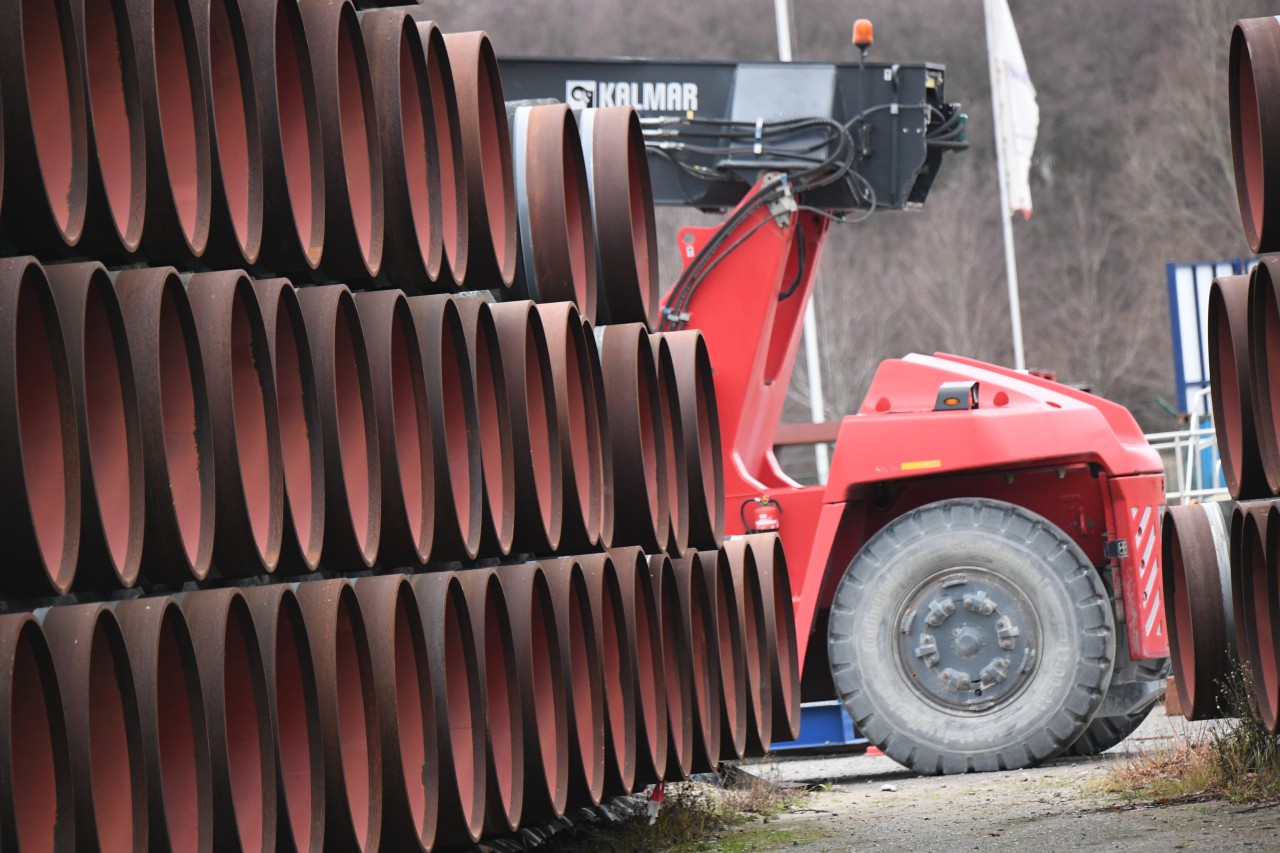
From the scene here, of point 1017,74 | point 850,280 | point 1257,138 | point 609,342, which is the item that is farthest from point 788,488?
point 850,280

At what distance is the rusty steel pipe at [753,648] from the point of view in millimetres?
7902

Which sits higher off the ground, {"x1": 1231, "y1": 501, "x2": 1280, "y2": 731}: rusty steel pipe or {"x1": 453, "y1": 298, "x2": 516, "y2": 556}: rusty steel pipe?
{"x1": 453, "y1": 298, "x2": 516, "y2": 556}: rusty steel pipe

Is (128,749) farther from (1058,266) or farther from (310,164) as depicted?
(1058,266)

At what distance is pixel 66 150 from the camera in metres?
4.23

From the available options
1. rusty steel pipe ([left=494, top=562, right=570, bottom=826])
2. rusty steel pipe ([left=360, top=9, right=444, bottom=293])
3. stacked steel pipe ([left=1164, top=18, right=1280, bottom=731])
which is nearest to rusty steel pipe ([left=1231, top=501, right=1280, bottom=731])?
stacked steel pipe ([left=1164, top=18, right=1280, bottom=731])

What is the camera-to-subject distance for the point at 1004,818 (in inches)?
281

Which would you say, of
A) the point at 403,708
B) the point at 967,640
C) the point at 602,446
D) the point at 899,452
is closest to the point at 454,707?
the point at 403,708

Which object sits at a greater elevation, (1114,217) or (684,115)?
(1114,217)

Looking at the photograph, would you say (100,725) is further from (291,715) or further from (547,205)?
(547,205)

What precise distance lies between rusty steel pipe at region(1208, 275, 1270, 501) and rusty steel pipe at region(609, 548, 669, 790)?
78.2 inches

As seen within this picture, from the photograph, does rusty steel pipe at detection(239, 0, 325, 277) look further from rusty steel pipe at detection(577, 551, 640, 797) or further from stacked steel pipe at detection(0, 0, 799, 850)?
rusty steel pipe at detection(577, 551, 640, 797)

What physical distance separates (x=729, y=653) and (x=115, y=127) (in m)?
4.09

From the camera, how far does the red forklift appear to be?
9148 millimetres

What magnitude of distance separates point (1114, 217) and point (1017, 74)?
1774 centimetres
